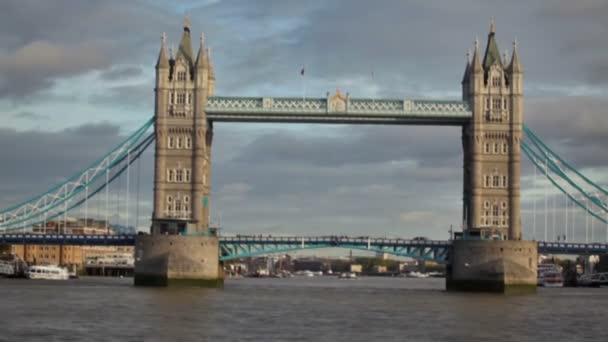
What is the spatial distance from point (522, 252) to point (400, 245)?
41.9ft

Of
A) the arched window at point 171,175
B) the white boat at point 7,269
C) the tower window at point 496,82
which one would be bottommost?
the white boat at point 7,269

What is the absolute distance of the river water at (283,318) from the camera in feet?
188

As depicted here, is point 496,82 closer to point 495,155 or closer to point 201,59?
point 495,155

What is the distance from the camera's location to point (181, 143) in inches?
4417

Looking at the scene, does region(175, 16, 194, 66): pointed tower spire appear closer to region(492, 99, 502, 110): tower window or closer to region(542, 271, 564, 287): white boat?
region(492, 99, 502, 110): tower window

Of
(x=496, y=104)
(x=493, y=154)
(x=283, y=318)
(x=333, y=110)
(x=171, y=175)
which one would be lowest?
(x=283, y=318)

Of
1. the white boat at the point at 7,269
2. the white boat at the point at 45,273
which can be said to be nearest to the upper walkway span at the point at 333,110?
the white boat at the point at 45,273

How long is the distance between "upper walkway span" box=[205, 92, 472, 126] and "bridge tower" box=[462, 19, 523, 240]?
6.78 feet

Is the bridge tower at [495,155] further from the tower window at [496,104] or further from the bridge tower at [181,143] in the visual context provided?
the bridge tower at [181,143]

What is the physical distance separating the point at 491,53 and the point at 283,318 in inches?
2208

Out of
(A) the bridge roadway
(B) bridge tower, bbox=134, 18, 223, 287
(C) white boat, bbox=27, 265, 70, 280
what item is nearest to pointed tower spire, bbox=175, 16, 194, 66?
(B) bridge tower, bbox=134, 18, 223, 287

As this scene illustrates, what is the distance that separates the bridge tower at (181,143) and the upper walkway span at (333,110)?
6.17 feet

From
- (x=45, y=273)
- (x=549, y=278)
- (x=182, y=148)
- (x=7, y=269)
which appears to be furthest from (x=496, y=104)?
(x=7, y=269)

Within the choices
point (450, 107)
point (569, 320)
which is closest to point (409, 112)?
point (450, 107)
